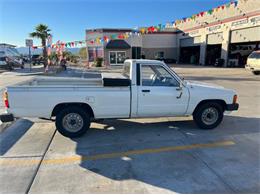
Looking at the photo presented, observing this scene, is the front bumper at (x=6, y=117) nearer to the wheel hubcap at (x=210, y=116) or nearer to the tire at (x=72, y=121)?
the tire at (x=72, y=121)

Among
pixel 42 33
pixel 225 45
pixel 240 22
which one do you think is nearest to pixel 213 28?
pixel 225 45

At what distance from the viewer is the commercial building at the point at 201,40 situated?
86.1 feet

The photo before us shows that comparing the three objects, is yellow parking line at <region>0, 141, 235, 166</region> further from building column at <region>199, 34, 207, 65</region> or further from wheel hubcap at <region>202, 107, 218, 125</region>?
building column at <region>199, 34, 207, 65</region>

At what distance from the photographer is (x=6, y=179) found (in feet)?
11.5

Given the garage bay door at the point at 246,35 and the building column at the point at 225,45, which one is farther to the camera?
the building column at the point at 225,45

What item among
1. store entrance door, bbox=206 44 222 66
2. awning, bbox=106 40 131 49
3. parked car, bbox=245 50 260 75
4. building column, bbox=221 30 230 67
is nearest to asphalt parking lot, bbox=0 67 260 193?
parked car, bbox=245 50 260 75

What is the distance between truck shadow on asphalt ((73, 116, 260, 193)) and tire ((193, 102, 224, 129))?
0.17 m

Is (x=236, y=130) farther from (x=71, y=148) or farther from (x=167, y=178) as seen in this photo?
(x=71, y=148)

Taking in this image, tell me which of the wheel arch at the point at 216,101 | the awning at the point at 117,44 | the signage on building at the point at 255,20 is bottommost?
the wheel arch at the point at 216,101

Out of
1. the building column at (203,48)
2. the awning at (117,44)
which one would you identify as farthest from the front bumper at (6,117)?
the building column at (203,48)

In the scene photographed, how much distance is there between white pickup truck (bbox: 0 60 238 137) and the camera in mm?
4758

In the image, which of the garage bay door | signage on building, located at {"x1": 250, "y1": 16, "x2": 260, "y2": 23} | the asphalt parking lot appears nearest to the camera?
the asphalt parking lot

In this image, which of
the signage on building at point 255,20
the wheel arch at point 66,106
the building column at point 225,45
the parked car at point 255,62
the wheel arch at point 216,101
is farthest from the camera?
the building column at point 225,45

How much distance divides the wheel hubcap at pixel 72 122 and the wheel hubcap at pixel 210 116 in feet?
10.5
